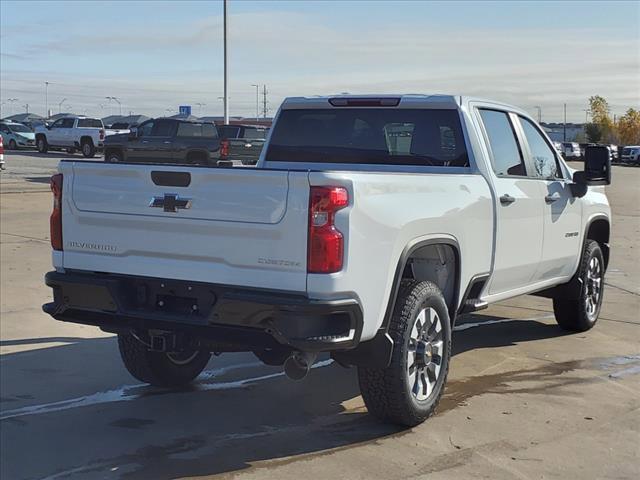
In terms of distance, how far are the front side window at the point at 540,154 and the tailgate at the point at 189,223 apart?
3.11 meters

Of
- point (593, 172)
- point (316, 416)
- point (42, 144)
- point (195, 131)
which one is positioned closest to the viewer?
point (316, 416)

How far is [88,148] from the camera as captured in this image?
125 feet

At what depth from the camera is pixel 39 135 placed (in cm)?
4144

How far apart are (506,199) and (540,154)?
1.19 metres

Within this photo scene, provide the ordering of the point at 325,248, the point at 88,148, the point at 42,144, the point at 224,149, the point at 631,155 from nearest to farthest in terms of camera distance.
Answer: the point at 325,248 → the point at 224,149 → the point at 88,148 → the point at 42,144 → the point at 631,155

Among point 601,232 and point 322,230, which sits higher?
point 322,230

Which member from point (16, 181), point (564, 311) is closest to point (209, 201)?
point (564, 311)

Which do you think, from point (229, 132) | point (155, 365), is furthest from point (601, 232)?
point (229, 132)

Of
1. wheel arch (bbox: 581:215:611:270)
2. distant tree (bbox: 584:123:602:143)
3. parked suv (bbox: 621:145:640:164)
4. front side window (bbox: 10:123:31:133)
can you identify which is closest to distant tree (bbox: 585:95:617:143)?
distant tree (bbox: 584:123:602:143)

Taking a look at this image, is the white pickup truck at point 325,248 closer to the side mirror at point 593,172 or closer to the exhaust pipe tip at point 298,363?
the exhaust pipe tip at point 298,363

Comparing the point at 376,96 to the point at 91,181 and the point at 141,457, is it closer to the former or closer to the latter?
the point at 91,181

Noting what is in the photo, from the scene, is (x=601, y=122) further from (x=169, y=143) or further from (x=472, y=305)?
(x=472, y=305)

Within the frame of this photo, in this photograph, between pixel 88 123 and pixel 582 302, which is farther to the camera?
pixel 88 123

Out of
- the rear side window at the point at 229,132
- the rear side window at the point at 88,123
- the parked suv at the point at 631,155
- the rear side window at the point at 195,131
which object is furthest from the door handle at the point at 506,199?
the parked suv at the point at 631,155
